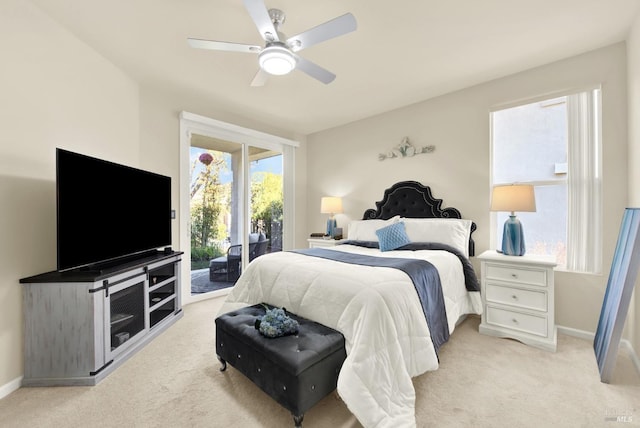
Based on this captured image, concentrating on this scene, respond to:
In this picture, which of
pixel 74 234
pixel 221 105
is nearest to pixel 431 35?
pixel 221 105

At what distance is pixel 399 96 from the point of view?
11.2ft

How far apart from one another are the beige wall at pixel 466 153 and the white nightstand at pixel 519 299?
50cm

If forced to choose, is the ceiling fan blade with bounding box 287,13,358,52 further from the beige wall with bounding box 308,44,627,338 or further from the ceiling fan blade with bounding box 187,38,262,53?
the beige wall with bounding box 308,44,627,338

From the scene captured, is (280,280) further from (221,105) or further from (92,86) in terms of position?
(221,105)

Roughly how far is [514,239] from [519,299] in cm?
55

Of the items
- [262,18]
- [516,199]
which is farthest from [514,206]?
[262,18]

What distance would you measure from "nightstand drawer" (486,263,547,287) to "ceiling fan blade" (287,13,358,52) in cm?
236

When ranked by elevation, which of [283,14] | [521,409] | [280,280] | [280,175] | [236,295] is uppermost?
[283,14]

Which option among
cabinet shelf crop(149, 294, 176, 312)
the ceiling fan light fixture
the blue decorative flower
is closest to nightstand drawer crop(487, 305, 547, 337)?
the blue decorative flower

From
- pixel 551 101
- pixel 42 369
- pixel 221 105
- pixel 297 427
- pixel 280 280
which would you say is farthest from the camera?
pixel 221 105

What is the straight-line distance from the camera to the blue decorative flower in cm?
163

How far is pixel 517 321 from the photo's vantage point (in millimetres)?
2410

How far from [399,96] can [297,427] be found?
350 centimetres

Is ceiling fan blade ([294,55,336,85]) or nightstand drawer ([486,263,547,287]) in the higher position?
ceiling fan blade ([294,55,336,85])
